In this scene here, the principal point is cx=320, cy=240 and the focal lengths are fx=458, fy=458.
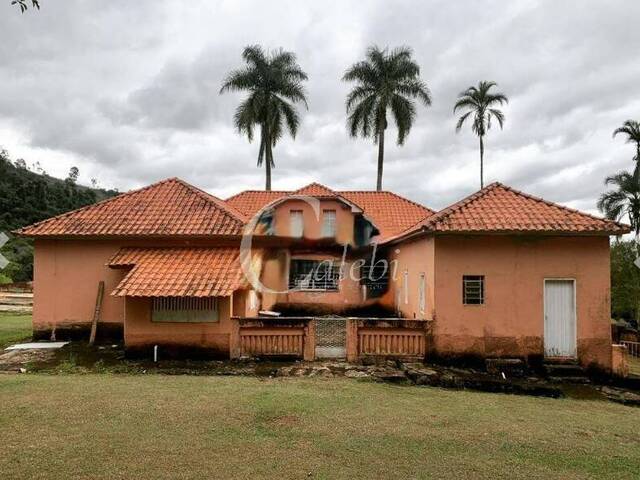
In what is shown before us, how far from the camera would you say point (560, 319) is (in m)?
11.4

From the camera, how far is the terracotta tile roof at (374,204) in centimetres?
2280

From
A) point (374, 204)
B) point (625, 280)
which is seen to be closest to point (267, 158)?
point (374, 204)

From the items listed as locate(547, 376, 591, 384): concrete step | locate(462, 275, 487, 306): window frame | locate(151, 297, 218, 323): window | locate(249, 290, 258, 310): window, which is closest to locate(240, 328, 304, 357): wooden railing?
locate(151, 297, 218, 323): window

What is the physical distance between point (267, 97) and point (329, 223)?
13083mm

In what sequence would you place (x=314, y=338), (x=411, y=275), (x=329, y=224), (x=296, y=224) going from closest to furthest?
(x=314, y=338)
(x=411, y=275)
(x=296, y=224)
(x=329, y=224)

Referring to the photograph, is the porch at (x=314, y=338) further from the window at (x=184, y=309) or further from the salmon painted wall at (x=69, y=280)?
the salmon painted wall at (x=69, y=280)

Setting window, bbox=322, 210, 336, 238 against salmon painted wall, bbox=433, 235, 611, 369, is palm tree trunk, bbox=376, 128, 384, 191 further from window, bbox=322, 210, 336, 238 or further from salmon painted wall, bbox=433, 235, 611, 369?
salmon painted wall, bbox=433, 235, 611, 369

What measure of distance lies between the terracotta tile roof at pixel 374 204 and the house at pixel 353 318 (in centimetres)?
761

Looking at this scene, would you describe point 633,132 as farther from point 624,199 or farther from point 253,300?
point 253,300

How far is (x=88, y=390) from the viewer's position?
27.0 feet

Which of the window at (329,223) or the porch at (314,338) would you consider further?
the window at (329,223)

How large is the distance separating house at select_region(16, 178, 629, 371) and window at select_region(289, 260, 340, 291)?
5.00m

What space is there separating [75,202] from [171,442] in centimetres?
5516

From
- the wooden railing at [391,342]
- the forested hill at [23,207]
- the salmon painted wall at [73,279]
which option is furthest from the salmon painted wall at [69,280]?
the forested hill at [23,207]
